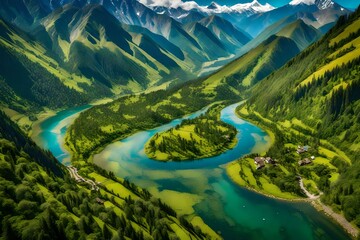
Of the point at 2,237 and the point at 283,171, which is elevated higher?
the point at 283,171

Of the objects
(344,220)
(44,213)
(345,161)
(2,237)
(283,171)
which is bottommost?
(2,237)

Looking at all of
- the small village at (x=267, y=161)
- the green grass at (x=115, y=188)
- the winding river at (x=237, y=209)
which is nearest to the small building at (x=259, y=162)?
the small village at (x=267, y=161)

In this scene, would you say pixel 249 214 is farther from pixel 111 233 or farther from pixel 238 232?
pixel 111 233

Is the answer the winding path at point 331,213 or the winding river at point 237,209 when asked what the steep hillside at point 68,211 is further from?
the winding path at point 331,213

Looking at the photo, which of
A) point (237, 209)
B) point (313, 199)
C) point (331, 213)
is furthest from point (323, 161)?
point (237, 209)

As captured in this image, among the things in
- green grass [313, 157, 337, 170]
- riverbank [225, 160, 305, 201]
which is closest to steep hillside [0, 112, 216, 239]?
riverbank [225, 160, 305, 201]

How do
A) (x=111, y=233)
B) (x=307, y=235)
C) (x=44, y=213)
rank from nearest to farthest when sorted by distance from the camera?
(x=44, y=213) → (x=111, y=233) → (x=307, y=235)

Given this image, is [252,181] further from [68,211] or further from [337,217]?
[68,211]

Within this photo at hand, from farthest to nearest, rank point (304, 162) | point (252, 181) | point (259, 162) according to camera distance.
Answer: point (259, 162)
point (304, 162)
point (252, 181)

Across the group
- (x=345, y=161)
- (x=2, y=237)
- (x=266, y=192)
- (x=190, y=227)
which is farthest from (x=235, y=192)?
(x=2, y=237)
